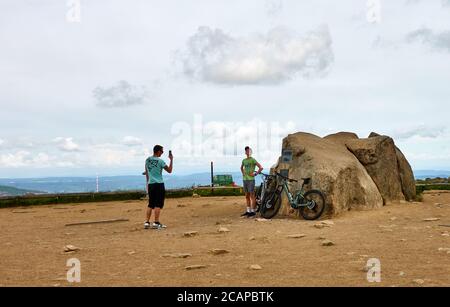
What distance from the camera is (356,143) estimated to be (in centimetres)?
1723

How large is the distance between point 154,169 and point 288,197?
402 cm

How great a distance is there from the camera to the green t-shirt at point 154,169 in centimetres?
1184

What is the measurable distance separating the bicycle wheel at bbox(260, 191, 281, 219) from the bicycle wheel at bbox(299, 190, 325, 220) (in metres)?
0.74

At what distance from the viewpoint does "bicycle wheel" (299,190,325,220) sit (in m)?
13.2

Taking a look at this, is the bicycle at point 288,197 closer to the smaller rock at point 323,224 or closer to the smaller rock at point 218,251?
the smaller rock at point 323,224

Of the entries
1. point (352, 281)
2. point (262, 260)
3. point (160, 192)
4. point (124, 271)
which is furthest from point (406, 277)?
point (160, 192)

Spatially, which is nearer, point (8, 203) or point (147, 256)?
point (147, 256)

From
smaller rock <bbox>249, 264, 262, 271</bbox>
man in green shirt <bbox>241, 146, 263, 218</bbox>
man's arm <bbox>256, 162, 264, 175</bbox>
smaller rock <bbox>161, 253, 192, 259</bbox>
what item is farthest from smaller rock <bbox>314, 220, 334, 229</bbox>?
smaller rock <bbox>249, 264, 262, 271</bbox>

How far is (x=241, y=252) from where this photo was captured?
839cm

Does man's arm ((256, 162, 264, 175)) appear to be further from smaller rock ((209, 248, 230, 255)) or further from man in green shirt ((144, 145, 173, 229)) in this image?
smaller rock ((209, 248, 230, 255))

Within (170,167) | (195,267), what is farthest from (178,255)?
(170,167)

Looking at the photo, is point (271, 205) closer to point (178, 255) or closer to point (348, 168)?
point (348, 168)

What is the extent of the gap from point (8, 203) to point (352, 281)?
65.2 feet

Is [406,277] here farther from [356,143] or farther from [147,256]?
[356,143]
